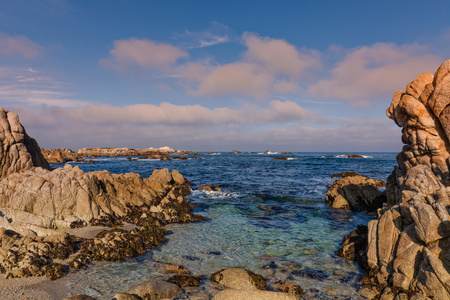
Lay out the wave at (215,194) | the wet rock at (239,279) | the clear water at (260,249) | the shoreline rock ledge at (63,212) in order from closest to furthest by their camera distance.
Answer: the wet rock at (239,279) → the clear water at (260,249) → the shoreline rock ledge at (63,212) → the wave at (215,194)

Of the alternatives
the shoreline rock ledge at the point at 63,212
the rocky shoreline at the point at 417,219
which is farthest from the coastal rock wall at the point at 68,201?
the rocky shoreline at the point at 417,219

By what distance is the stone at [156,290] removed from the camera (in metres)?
8.91

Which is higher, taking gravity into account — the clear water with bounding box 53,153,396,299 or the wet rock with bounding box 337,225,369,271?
the wet rock with bounding box 337,225,369,271

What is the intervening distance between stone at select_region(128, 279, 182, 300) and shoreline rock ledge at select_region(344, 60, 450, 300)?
6.94 meters

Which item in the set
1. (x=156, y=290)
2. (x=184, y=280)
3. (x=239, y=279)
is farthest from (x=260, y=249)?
(x=156, y=290)

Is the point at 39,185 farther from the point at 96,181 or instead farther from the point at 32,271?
the point at 32,271

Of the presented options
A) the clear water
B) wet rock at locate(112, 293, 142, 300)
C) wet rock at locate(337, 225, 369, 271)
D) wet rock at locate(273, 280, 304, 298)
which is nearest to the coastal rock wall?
the clear water

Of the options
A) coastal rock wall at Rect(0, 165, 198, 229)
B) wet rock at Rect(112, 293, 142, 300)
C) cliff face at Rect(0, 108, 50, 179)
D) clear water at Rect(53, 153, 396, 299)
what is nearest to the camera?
wet rock at Rect(112, 293, 142, 300)

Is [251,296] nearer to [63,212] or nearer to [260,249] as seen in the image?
[260,249]

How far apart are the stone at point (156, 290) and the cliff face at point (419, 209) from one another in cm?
751

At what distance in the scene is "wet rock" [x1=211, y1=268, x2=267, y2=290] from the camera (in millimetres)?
9984

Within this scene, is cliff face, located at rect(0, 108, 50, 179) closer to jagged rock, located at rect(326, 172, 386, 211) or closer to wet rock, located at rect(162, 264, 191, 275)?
wet rock, located at rect(162, 264, 191, 275)

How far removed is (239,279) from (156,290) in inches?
126

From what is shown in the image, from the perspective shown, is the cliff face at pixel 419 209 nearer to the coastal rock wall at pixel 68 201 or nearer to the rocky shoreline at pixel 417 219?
the rocky shoreline at pixel 417 219
